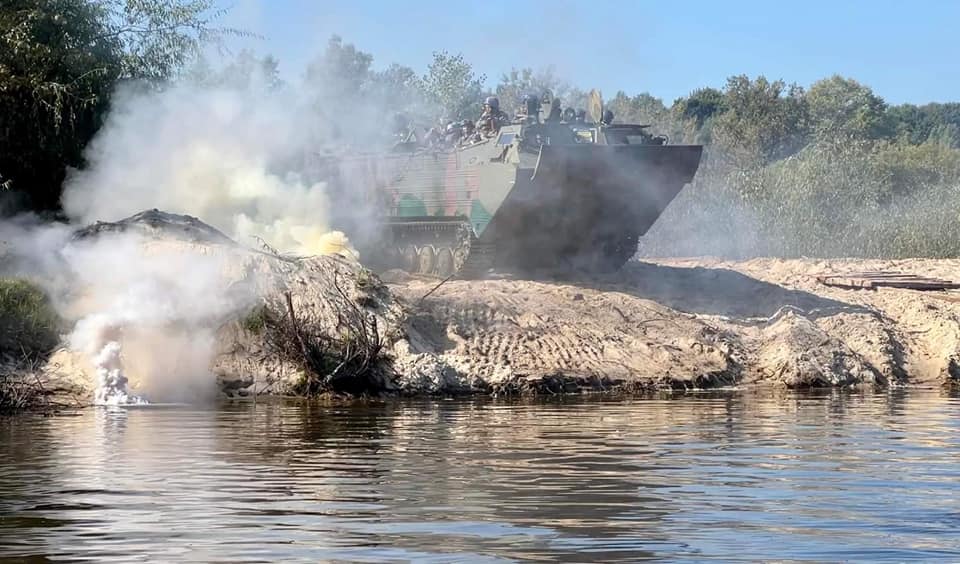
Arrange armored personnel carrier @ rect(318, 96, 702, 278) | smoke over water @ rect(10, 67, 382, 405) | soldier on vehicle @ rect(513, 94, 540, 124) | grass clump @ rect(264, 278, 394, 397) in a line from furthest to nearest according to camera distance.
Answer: soldier on vehicle @ rect(513, 94, 540, 124) → armored personnel carrier @ rect(318, 96, 702, 278) → grass clump @ rect(264, 278, 394, 397) → smoke over water @ rect(10, 67, 382, 405)

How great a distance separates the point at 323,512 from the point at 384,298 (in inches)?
431

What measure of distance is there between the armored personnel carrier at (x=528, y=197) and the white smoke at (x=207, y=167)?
59.6 inches

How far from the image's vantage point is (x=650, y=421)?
53.5 ft

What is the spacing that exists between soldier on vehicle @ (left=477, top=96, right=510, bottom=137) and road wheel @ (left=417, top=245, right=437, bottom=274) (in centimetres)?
211

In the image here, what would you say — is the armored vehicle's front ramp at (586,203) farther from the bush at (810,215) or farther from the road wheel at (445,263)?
the bush at (810,215)

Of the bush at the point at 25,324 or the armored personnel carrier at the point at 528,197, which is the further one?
the armored personnel carrier at the point at 528,197

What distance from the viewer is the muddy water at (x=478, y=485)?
872 cm

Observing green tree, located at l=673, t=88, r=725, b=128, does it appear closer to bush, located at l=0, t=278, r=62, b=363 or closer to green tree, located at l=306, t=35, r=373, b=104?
green tree, located at l=306, t=35, r=373, b=104

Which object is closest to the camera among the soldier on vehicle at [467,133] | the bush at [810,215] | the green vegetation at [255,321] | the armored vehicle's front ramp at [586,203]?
the green vegetation at [255,321]

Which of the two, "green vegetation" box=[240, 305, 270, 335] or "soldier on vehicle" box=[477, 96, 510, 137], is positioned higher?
"soldier on vehicle" box=[477, 96, 510, 137]

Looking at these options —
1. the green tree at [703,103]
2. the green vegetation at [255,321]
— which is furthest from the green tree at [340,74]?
the green tree at [703,103]

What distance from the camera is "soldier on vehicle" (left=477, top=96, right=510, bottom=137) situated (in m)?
27.2

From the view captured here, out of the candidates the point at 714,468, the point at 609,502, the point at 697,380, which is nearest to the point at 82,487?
the point at 609,502

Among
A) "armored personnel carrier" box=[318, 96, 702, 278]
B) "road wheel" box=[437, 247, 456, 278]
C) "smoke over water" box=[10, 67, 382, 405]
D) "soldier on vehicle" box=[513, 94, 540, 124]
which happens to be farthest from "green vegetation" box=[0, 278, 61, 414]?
"soldier on vehicle" box=[513, 94, 540, 124]
